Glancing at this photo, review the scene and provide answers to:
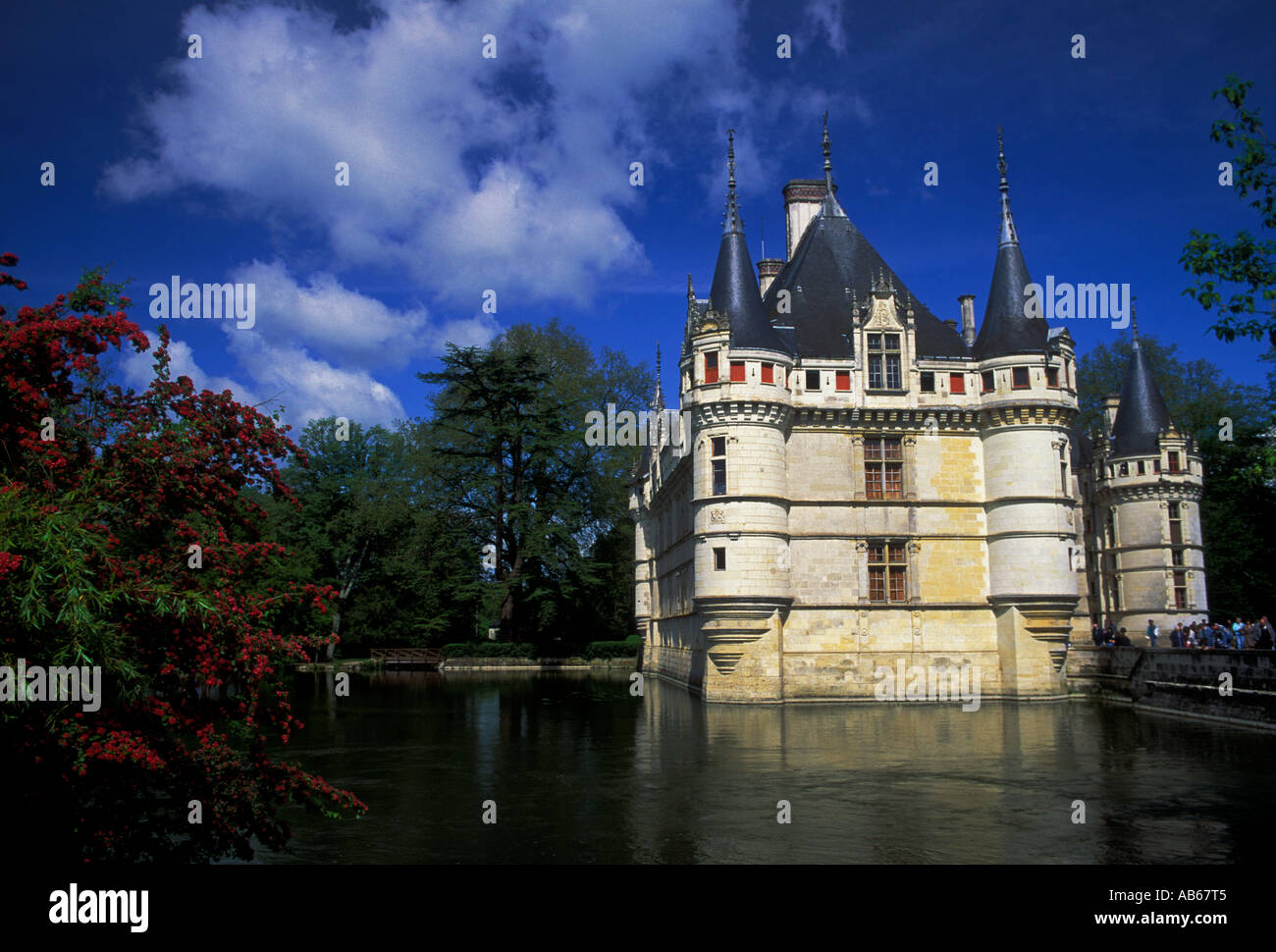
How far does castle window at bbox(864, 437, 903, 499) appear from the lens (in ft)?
95.9

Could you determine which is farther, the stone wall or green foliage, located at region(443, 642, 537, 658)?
green foliage, located at region(443, 642, 537, 658)

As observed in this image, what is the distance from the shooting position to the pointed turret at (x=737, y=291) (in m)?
27.8

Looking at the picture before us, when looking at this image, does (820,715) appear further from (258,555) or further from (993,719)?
(258,555)

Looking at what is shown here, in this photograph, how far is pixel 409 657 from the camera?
53750mm

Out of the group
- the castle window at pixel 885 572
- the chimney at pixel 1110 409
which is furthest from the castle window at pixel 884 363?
the chimney at pixel 1110 409

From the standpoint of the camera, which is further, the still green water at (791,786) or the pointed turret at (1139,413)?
the pointed turret at (1139,413)

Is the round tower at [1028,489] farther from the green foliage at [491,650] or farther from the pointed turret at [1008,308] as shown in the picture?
the green foliage at [491,650]

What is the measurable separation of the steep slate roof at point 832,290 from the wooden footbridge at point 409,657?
98.4ft

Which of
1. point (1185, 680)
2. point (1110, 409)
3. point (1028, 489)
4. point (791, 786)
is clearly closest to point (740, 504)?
point (1028, 489)

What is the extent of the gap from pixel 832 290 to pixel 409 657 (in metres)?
33.6

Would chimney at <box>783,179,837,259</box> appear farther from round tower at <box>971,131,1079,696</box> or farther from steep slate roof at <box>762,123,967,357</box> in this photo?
round tower at <box>971,131,1079,696</box>

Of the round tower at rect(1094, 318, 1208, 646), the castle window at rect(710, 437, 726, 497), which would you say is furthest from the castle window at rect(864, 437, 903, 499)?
the round tower at rect(1094, 318, 1208, 646)
